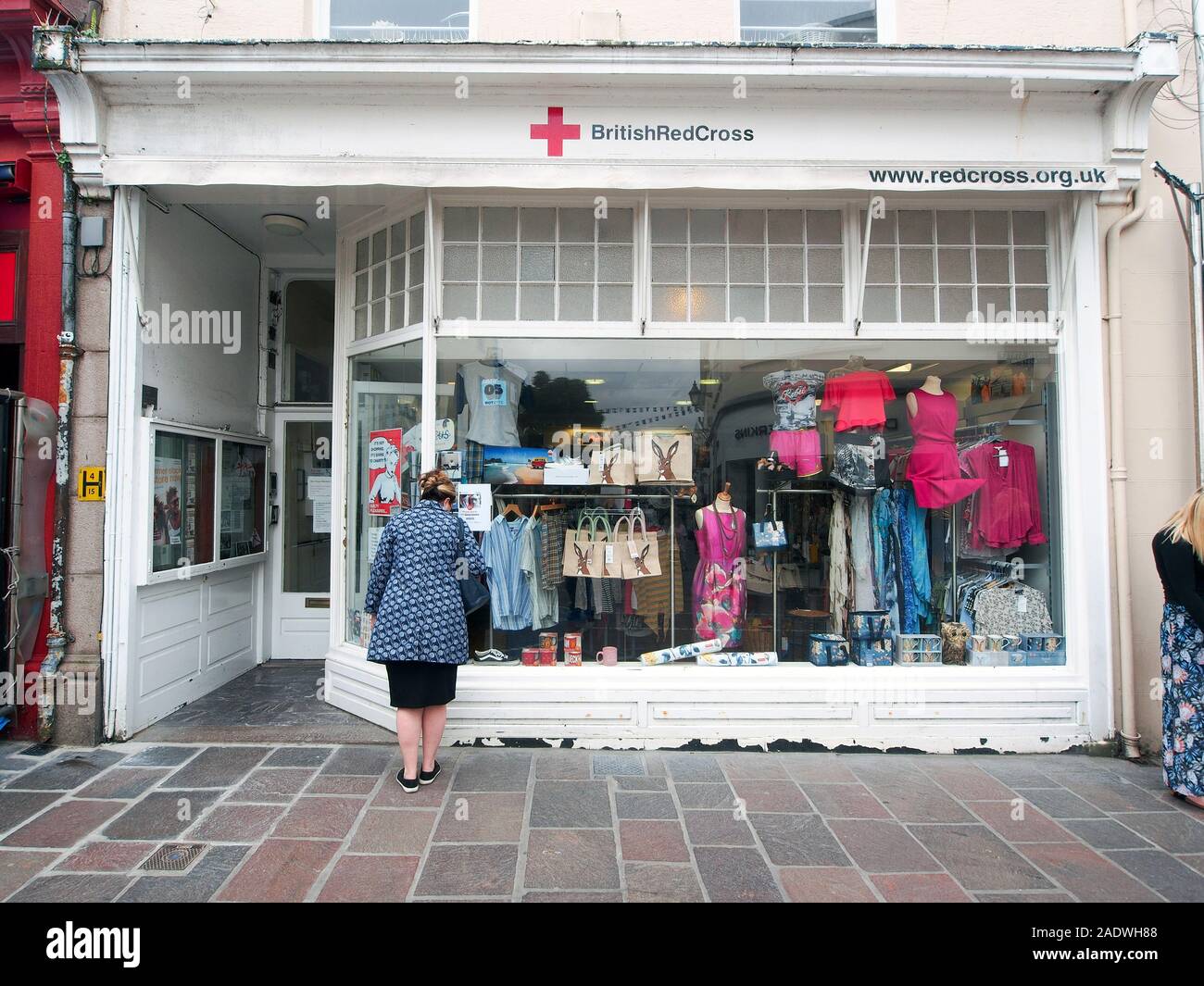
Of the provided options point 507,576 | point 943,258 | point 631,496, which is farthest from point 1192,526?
point 507,576

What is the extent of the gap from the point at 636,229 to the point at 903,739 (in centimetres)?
418

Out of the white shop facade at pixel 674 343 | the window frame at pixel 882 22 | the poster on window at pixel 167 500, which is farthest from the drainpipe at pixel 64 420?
the window frame at pixel 882 22

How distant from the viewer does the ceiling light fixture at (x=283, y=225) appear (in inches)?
227

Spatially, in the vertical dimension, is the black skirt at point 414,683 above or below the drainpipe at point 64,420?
below

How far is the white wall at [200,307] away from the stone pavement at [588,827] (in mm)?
2731

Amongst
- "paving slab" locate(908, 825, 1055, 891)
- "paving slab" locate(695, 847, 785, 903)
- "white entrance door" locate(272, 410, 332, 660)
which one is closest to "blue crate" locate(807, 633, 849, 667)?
"paving slab" locate(908, 825, 1055, 891)

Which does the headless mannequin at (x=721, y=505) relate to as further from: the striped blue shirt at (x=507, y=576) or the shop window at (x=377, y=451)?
the shop window at (x=377, y=451)

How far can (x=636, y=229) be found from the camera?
5.14 m

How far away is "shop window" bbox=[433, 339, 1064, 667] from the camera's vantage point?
17.2ft

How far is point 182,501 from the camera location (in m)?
5.55

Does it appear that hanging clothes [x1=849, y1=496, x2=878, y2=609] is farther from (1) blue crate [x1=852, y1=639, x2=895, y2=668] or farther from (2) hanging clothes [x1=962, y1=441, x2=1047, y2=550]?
(2) hanging clothes [x1=962, y1=441, x2=1047, y2=550]

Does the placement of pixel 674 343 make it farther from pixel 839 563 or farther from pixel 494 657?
pixel 494 657

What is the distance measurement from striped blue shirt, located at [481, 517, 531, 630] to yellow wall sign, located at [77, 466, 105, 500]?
106 inches

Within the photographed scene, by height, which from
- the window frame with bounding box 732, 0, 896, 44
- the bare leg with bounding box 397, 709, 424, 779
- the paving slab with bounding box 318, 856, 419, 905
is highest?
the window frame with bounding box 732, 0, 896, 44
